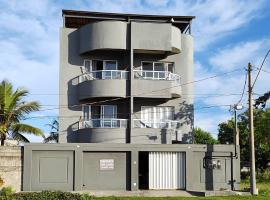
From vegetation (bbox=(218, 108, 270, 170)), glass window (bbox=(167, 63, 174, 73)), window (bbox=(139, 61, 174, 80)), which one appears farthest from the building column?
vegetation (bbox=(218, 108, 270, 170))

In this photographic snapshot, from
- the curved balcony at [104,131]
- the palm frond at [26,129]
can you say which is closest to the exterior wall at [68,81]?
the curved balcony at [104,131]

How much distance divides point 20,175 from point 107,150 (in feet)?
17.8

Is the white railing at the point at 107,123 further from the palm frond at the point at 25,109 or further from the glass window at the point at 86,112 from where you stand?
the palm frond at the point at 25,109

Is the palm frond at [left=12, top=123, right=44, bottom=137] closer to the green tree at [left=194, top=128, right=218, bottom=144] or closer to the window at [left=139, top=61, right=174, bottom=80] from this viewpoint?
the window at [left=139, top=61, right=174, bottom=80]

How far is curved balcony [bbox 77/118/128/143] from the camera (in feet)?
109

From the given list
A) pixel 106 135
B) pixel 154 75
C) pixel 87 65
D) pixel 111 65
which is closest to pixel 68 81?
A: pixel 87 65

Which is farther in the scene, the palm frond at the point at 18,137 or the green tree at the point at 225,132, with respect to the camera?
the green tree at the point at 225,132

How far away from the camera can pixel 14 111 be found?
114ft

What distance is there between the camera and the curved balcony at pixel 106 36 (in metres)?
34.2

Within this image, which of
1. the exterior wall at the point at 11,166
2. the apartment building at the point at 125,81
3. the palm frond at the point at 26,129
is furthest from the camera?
the palm frond at the point at 26,129

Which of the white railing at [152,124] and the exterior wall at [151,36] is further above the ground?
the exterior wall at [151,36]

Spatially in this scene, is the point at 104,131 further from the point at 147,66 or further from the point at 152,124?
the point at 147,66

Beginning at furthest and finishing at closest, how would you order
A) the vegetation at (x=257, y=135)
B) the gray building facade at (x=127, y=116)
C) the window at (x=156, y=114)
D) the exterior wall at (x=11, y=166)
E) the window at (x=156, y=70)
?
the vegetation at (x=257, y=135), the window at (x=156, y=114), the window at (x=156, y=70), the gray building facade at (x=127, y=116), the exterior wall at (x=11, y=166)

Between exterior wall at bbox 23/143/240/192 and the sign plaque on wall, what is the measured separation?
191mm
